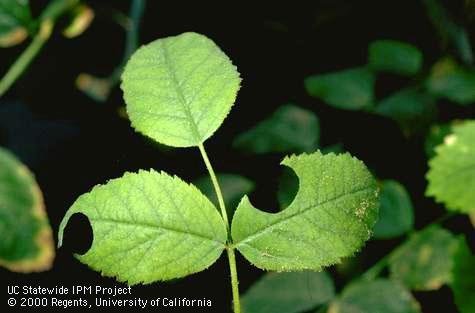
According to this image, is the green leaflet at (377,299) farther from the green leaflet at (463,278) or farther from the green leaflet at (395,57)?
the green leaflet at (395,57)

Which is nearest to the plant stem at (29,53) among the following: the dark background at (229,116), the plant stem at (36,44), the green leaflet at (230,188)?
the plant stem at (36,44)

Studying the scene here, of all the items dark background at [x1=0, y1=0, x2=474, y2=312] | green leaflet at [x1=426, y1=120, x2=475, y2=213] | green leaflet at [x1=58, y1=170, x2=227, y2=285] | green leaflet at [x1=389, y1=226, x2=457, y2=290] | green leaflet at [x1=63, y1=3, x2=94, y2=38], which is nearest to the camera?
green leaflet at [x1=58, y1=170, x2=227, y2=285]

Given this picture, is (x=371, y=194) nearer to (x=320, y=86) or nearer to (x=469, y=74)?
(x=320, y=86)

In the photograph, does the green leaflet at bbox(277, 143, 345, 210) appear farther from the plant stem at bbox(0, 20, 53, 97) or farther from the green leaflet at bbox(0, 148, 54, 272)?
the plant stem at bbox(0, 20, 53, 97)

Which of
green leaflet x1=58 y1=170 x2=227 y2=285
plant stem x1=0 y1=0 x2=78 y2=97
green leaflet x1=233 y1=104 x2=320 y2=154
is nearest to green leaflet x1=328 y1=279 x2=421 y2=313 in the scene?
green leaflet x1=233 y1=104 x2=320 y2=154

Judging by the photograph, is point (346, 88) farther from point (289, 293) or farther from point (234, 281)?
point (234, 281)

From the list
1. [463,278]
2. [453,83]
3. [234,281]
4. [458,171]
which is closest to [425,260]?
[463,278]

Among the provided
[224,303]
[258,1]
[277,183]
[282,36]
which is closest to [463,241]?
[277,183]
